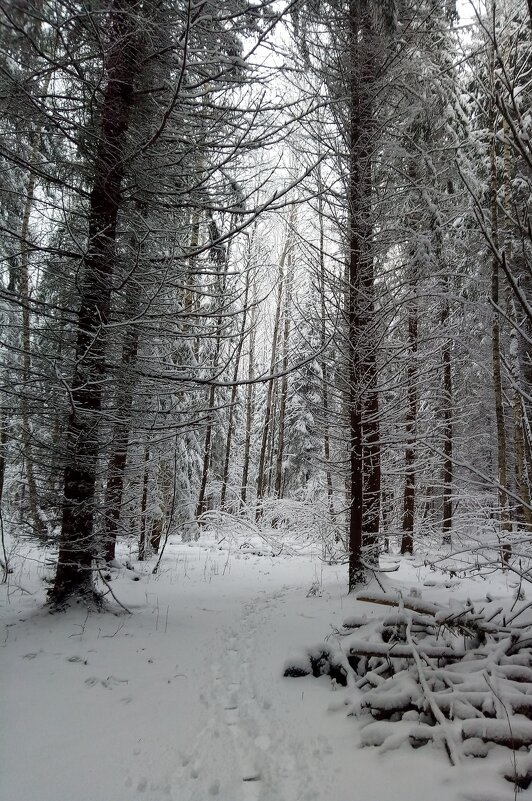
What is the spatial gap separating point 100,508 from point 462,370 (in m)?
14.1

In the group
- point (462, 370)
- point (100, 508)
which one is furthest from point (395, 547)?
point (100, 508)

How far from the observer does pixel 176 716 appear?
3.27m

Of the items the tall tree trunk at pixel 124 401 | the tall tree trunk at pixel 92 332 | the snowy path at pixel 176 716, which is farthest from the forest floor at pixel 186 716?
the tall tree trunk at pixel 124 401

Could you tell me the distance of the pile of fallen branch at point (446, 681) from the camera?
2.42m

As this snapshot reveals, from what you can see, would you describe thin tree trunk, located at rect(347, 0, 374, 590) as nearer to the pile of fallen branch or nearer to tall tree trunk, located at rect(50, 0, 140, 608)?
the pile of fallen branch

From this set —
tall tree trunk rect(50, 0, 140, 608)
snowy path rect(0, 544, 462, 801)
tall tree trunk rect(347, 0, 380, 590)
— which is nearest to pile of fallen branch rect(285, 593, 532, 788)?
snowy path rect(0, 544, 462, 801)

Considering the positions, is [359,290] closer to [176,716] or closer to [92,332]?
[92,332]

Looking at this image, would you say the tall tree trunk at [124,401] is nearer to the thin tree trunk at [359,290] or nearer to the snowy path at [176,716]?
the snowy path at [176,716]

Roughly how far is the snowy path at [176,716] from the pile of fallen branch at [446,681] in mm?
177

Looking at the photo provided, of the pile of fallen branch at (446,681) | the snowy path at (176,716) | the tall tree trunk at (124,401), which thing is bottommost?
the snowy path at (176,716)

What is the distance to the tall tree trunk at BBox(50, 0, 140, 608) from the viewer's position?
486 centimetres

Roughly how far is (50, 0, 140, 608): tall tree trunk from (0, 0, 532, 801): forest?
0.03 m

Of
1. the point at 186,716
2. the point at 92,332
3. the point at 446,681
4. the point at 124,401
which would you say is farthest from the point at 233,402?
the point at 446,681

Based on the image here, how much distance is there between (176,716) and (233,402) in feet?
11.9
